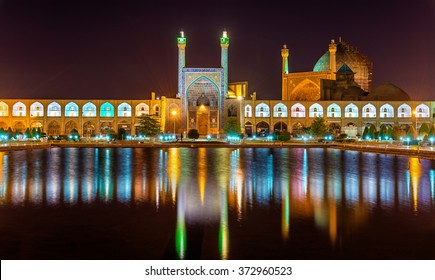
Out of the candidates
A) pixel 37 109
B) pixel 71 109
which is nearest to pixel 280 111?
pixel 71 109

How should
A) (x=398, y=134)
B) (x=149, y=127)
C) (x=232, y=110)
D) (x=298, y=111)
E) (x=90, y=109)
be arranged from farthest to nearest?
(x=298, y=111) → (x=90, y=109) → (x=232, y=110) → (x=149, y=127) → (x=398, y=134)

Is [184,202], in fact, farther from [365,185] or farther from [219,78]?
[219,78]

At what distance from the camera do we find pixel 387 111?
4275 cm

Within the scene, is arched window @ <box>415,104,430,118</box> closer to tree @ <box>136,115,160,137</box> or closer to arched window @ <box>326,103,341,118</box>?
arched window @ <box>326,103,341,118</box>

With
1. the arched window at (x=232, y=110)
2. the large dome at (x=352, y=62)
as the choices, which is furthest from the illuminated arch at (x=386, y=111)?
the arched window at (x=232, y=110)

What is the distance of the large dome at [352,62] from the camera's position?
46.2 metres

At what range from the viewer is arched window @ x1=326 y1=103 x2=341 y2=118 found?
4224cm

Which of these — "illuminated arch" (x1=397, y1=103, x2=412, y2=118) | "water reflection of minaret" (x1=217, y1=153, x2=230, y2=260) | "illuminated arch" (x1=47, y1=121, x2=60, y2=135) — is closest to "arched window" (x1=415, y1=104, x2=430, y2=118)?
"illuminated arch" (x1=397, y1=103, x2=412, y2=118)

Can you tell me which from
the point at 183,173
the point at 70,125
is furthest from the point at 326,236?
the point at 70,125

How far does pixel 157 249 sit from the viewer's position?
16.1 ft

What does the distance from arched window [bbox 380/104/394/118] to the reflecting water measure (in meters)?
33.3

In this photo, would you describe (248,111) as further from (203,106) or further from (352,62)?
(352,62)

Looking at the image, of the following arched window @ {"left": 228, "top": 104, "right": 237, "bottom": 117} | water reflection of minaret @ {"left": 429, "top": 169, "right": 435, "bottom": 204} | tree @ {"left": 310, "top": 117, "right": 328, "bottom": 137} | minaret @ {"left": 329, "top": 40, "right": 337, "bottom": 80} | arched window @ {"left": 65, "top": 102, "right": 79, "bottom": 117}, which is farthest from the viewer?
minaret @ {"left": 329, "top": 40, "right": 337, "bottom": 80}

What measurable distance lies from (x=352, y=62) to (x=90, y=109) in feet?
81.0
